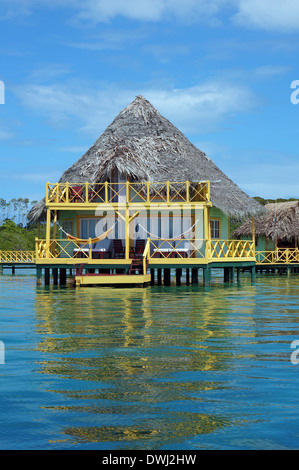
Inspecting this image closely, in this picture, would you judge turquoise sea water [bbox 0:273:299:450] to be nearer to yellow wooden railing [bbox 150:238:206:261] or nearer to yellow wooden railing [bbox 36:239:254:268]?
yellow wooden railing [bbox 36:239:254:268]

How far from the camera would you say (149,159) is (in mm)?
25047

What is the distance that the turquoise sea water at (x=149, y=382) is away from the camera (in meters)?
4.98

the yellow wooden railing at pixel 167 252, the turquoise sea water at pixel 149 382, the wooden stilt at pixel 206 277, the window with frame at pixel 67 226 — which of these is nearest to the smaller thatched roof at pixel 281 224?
the yellow wooden railing at pixel 167 252

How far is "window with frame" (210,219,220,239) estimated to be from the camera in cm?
2627

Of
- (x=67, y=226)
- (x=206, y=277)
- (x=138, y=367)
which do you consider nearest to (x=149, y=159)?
(x=67, y=226)

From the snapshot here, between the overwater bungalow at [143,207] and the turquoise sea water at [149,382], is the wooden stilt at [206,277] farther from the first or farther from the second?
the turquoise sea water at [149,382]

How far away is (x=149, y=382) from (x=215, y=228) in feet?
66.2

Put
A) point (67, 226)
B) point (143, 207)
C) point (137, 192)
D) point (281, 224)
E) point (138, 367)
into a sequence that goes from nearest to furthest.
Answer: point (138, 367)
point (143, 207)
point (137, 192)
point (67, 226)
point (281, 224)

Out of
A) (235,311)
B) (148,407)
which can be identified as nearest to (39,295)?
(235,311)

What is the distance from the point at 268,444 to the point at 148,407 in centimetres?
124

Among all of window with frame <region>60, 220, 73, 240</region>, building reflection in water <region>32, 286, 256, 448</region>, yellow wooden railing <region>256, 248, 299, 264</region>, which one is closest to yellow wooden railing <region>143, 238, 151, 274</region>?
window with frame <region>60, 220, 73, 240</region>

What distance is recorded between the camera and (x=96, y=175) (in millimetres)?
24984

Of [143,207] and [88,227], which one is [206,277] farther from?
[88,227]
